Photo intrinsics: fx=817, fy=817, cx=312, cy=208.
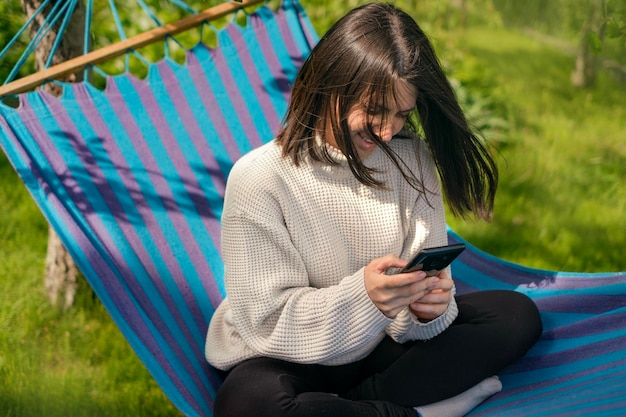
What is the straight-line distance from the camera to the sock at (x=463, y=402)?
2.04 metres

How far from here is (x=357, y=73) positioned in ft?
6.23

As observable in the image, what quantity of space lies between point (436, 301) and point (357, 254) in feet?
0.78

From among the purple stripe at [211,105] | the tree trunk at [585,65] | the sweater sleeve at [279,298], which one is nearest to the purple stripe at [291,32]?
the purple stripe at [211,105]

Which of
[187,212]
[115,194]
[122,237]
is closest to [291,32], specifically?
[187,212]

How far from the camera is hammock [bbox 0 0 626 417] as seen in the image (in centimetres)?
204

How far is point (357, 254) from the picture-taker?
6.89 ft

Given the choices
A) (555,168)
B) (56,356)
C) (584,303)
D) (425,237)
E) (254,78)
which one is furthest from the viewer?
(555,168)

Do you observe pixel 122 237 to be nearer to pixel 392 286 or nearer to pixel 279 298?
pixel 279 298

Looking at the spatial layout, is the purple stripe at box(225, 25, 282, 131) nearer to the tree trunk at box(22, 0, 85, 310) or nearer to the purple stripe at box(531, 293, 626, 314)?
the tree trunk at box(22, 0, 85, 310)

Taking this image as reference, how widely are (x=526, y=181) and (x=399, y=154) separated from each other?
204 centimetres

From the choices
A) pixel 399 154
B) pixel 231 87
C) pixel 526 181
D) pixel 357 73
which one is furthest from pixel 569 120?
pixel 357 73

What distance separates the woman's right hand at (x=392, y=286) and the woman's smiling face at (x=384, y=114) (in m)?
0.30

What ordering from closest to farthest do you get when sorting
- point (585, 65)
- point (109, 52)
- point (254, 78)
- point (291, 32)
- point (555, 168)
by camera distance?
point (109, 52)
point (254, 78)
point (291, 32)
point (555, 168)
point (585, 65)

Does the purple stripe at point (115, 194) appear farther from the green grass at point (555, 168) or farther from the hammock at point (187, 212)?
the green grass at point (555, 168)
